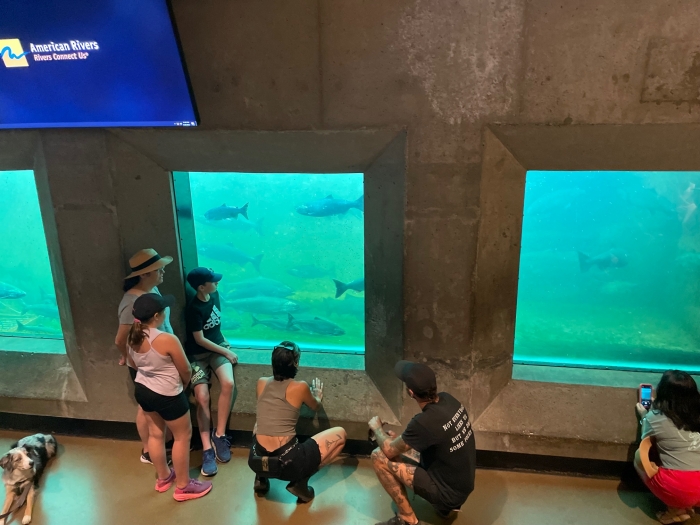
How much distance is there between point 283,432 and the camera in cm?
299

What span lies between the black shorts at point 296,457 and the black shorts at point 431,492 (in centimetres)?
75

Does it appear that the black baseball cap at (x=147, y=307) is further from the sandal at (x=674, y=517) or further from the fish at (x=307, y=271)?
the fish at (x=307, y=271)

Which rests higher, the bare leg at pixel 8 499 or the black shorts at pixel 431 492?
the black shorts at pixel 431 492

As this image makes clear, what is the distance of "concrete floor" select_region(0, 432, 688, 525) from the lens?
3.03m

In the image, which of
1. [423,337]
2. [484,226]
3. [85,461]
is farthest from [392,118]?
[85,461]

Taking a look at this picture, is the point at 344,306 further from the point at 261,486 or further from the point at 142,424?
the point at 261,486

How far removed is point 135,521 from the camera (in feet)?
9.99

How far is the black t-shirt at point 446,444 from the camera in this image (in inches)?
99.2

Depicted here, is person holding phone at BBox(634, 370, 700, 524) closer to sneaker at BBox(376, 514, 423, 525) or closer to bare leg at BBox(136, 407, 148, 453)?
sneaker at BBox(376, 514, 423, 525)

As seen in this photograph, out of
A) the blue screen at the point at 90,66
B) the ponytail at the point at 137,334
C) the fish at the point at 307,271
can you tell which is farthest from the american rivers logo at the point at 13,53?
the fish at the point at 307,271

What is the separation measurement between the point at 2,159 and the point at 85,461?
8.91 feet

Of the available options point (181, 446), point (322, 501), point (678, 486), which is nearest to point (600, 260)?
point (678, 486)

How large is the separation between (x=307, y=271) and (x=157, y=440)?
5.53 m

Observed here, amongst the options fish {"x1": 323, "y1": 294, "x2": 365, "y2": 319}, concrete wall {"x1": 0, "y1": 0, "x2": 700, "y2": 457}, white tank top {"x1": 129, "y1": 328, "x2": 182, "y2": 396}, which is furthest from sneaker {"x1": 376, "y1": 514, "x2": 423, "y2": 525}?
fish {"x1": 323, "y1": 294, "x2": 365, "y2": 319}
